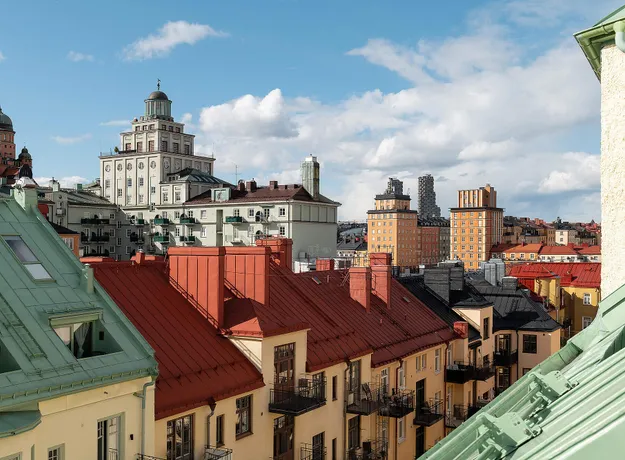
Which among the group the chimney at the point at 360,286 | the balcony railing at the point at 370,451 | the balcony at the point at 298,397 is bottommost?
the balcony railing at the point at 370,451

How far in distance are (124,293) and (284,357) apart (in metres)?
5.55

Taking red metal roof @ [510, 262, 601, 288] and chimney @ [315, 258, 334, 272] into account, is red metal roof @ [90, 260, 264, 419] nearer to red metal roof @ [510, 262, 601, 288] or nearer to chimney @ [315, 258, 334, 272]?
chimney @ [315, 258, 334, 272]

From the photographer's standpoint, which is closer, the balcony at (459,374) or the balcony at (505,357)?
the balcony at (459,374)

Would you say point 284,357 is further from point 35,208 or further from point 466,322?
point 466,322

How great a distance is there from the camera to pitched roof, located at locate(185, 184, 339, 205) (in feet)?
283

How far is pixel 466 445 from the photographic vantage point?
656 cm

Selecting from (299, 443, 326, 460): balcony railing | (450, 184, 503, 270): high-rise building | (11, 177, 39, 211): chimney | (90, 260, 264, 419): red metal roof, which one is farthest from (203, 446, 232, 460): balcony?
(450, 184, 503, 270): high-rise building

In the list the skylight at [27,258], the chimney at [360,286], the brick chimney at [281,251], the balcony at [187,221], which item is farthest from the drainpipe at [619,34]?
the balcony at [187,221]

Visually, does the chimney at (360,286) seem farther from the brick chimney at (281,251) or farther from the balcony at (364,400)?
the balcony at (364,400)

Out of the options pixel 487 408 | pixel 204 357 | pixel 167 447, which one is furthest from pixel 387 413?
pixel 487 408

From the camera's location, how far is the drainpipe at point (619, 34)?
8789 millimetres

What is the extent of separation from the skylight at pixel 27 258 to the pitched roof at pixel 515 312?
32.9 m

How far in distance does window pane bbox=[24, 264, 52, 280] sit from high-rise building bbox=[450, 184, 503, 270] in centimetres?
16545

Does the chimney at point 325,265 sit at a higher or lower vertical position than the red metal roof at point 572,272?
higher
